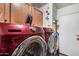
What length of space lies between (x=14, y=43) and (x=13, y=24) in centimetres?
25

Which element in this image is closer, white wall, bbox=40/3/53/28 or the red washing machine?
the red washing machine

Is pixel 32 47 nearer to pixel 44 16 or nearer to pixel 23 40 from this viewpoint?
pixel 23 40

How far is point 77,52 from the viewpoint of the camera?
2033 millimetres

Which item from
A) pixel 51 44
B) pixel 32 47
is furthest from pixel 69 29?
pixel 32 47

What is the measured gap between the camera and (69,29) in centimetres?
205

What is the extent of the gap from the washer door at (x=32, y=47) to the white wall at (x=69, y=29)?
0.27m

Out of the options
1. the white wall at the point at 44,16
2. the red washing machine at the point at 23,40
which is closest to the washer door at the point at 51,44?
the red washing machine at the point at 23,40

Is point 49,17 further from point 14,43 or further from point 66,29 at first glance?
point 14,43

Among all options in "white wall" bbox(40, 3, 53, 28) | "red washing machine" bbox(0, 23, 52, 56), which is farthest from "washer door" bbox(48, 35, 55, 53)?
"white wall" bbox(40, 3, 53, 28)

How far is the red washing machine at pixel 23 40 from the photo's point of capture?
1873 millimetres

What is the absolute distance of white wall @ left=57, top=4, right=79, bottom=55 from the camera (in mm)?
2037

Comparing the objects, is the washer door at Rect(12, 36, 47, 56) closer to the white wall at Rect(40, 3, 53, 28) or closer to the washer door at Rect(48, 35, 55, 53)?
the washer door at Rect(48, 35, 55, 53)

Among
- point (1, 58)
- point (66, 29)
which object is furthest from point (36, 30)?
point (1, 58)

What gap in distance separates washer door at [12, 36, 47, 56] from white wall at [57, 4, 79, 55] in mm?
272
